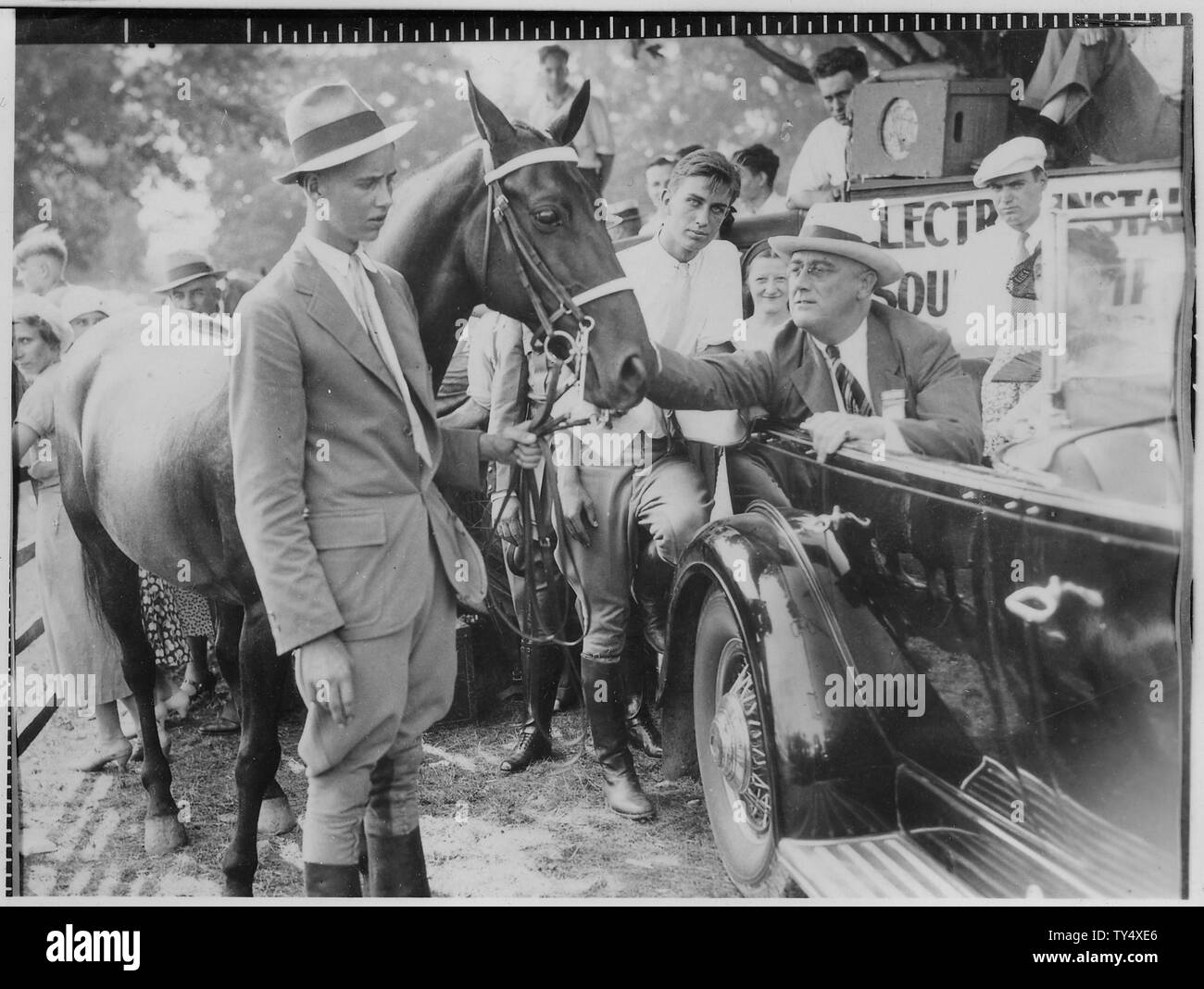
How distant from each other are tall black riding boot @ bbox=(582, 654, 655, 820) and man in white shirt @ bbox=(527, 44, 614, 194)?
169 centimetres

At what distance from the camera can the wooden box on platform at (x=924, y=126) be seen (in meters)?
4.12

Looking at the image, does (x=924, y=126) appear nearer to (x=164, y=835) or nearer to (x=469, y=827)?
(x=469, y=827)

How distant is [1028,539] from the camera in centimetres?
384

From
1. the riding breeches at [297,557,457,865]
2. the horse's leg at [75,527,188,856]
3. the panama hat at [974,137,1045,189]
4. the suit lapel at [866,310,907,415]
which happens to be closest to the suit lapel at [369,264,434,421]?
the riding breeches at [297,557,457,865]

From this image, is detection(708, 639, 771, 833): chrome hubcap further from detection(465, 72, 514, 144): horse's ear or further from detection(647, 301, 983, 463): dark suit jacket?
detection(465, 72, 514, 144): horse's ear

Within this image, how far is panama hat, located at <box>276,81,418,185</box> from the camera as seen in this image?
394 cm

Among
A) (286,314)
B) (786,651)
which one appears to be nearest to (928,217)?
(786,651)

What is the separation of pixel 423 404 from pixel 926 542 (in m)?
1.72

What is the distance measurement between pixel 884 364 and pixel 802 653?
103 cm

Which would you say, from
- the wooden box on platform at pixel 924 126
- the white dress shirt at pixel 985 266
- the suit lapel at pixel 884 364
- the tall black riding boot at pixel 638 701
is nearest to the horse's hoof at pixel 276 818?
the tall black riding boot at pixel 638 701

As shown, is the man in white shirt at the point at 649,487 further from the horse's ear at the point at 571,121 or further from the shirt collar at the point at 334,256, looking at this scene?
Answer: the shirt collar at the point at 334,256

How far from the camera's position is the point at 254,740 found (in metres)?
4.05

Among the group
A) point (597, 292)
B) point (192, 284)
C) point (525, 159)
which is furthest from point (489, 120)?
point (192, 284)
